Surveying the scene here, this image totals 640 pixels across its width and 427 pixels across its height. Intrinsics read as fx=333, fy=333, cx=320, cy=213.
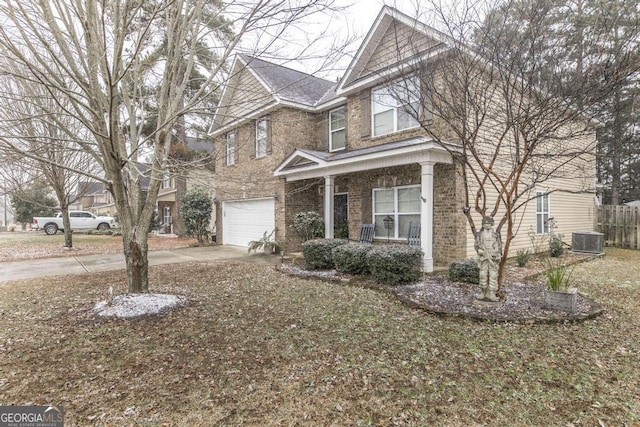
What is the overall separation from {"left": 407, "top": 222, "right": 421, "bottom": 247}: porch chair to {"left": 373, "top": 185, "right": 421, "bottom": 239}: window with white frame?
130 millimetres

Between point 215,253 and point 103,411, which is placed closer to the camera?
point 103,411

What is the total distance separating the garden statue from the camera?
5.31 m

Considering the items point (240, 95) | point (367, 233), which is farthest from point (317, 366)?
point (240, 95)

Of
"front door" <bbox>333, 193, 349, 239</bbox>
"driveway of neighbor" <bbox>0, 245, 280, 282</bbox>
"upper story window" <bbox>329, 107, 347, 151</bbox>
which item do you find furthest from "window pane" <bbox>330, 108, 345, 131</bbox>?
"driveway of neighbor" <bbox>0, 245, 280, 282</bbox>

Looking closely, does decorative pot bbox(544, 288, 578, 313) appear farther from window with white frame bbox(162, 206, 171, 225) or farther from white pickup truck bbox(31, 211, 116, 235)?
white pickup truck bbox(31, 211, 116, 235)

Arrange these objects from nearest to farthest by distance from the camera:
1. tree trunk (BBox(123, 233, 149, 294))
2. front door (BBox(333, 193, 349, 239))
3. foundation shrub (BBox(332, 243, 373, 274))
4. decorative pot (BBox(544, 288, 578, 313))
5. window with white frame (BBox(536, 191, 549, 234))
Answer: decorative pot (BBox(544, 288, 578, 313))
tree trunk (BBox(123, 233, 149, 294))
foundation shrub (BBox(332, 243, 373, 274))
window with white frame (BBox(536, 191, 549, 234))
front door (BBox(333, 193, 349, 239))

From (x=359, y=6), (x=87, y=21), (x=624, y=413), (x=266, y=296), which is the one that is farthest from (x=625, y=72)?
(x=87, y=21)

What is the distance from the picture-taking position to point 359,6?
529cm

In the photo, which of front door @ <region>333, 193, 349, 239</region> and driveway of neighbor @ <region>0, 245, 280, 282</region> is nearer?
driveway of neighbor @ <region>0, 245, 280, 282</region>

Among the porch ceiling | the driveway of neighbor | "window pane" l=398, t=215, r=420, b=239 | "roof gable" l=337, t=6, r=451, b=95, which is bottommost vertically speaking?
the driveway of neighbor

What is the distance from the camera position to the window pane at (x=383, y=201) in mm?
10375

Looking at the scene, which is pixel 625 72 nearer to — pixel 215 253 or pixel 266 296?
pixel 266 296

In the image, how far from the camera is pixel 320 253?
8.77 meters

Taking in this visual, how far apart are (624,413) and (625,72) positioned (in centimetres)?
425
